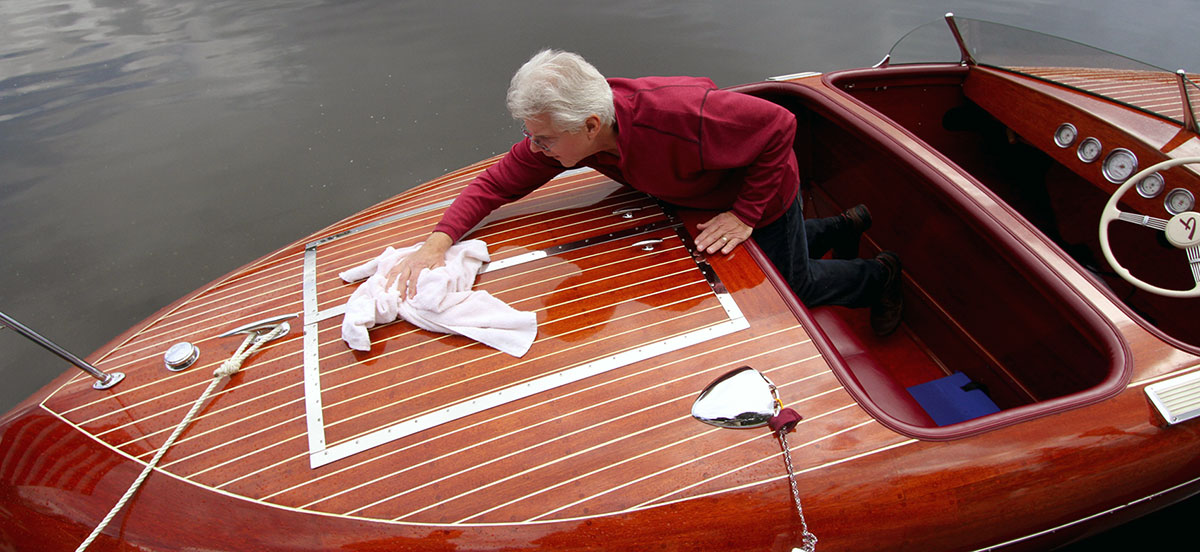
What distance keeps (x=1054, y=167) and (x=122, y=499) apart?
3870 mm

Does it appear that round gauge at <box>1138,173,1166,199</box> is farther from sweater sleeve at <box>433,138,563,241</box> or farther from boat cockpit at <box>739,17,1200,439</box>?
sweater sleeve at <box>433,138,563,241</box>

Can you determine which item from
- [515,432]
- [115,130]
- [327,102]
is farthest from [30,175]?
[515,432]

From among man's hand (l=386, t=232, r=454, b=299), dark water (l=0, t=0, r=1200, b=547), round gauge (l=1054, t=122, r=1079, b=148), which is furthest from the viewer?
dark water (l=0, t=0, r=1200, b=547)

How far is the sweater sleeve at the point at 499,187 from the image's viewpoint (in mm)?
2018

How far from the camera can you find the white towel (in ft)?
5.63

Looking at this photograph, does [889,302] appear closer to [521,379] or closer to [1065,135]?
[1065,135]

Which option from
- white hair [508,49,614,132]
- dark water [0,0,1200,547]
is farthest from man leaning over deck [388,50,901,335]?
dark water [0,0,1200,547]

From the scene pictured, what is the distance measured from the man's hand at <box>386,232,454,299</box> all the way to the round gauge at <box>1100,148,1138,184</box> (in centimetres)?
253

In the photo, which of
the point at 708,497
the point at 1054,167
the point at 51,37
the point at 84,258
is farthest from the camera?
the point at 51,37

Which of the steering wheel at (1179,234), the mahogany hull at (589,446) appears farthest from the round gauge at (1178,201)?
the mahogany hull at (589,446)

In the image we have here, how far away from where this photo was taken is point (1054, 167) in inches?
111

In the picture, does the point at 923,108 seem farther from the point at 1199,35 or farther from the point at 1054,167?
the point at 1199,35

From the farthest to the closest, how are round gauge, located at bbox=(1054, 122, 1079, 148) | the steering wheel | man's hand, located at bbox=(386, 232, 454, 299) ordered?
round gauge, located at bbox=(1054, 122, 1079, 148), man's hand, located at bbox=(386, 232, 454, 299), the steering wheel

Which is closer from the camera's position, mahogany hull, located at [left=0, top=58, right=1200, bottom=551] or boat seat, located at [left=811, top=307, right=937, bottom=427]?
mahogany hull, located at [left=0, top=58, right=1200, bottom=551]
